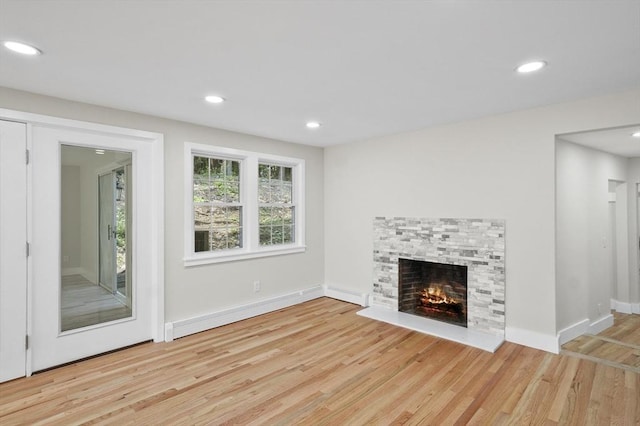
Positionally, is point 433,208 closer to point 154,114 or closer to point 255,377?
point 255,377

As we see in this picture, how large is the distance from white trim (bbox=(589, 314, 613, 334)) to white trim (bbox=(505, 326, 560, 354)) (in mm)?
1057

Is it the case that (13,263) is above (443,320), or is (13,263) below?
above

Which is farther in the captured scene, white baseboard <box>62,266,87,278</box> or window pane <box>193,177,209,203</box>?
window pane <box>193,177,209,203</box>

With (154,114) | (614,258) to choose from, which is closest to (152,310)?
(154,114)

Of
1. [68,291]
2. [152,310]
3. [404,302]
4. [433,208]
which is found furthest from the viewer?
[404,302]

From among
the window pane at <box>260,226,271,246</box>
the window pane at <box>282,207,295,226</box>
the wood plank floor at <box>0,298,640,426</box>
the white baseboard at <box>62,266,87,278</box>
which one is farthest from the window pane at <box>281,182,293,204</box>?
the white baseboard at <box>62,266,87,278</box>

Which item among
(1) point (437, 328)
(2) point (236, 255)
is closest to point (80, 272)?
(2) point (236, 255)

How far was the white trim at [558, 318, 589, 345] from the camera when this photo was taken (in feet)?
11.4

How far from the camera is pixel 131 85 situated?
277 centimetres

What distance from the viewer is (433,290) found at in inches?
181

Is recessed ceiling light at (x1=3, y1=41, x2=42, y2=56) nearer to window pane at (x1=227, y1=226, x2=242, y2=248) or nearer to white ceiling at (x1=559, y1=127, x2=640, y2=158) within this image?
window pane at (x1=227, y1=226, x2=242, y2=248)

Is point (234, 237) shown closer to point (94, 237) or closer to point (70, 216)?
point (94, 237)

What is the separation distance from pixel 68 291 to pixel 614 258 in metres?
6.94

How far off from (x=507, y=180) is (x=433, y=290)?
69.4 inches
